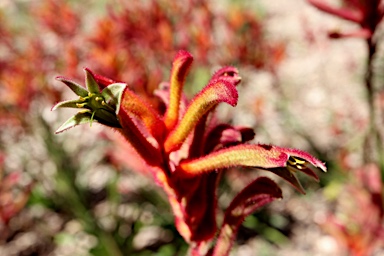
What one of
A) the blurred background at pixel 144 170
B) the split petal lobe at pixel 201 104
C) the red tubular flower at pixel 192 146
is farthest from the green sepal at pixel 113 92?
the blurred background at pixel 144 170

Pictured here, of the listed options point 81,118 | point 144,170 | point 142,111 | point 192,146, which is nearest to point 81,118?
point 81,118

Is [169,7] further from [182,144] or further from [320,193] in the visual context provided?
[182,144]

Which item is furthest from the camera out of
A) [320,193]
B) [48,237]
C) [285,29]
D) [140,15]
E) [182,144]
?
[285,29]

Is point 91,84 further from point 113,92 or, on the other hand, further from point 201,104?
point 201,104

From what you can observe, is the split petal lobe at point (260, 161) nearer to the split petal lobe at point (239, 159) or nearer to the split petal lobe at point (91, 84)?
the split petal lobe at point (239, 159)

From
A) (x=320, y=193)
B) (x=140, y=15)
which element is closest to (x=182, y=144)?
(x=140, y=15)

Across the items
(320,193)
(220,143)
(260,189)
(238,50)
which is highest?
(220,143)
